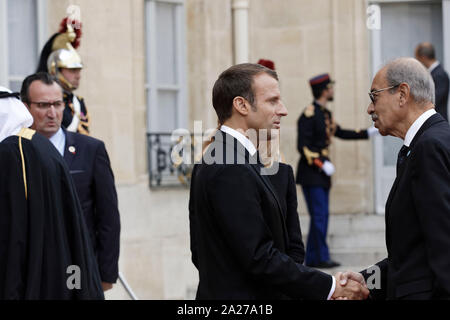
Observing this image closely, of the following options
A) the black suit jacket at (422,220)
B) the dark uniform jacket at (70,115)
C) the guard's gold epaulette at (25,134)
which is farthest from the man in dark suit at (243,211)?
the dark uniform jacket at (70,115)

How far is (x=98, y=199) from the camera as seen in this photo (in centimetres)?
559

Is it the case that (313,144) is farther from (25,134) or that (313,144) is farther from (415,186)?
(415,186)

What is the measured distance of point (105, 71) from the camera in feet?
28.2

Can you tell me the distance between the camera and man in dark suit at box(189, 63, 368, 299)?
10.9 ft

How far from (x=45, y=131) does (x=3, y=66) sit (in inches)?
113

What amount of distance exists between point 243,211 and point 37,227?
1.18 meters

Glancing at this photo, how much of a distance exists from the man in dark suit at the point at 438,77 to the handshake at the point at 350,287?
582 centimetres

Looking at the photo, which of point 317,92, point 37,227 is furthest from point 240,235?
point 317,92

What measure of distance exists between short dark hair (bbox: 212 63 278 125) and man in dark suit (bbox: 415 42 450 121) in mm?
6260

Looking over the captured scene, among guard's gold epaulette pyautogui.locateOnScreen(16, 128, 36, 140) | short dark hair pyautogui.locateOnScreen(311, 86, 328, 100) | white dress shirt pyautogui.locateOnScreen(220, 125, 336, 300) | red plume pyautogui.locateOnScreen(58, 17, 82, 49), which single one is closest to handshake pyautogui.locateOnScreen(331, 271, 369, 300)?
white dress shirt pyautogui.locateOnScreen(220, 125, 336, 300)

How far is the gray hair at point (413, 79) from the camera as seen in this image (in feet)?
12.1

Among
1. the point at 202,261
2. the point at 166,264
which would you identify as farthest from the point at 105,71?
the point at 202,261

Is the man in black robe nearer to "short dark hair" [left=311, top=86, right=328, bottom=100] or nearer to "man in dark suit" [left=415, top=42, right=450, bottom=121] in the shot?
"short dark hair" [left=311, top=86, right=328, bottom=100]
